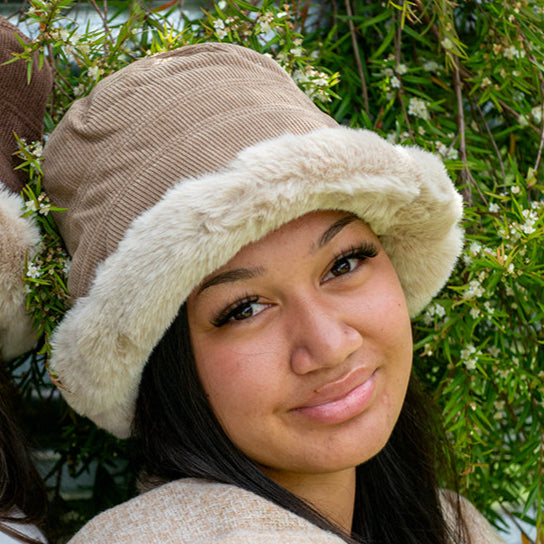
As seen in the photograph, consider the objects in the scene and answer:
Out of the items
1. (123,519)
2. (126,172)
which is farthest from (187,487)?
(126,172)

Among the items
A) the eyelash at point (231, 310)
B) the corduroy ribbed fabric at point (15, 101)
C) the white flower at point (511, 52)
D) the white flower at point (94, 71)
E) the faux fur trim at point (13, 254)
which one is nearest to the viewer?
the eyelash at point (231, 310)

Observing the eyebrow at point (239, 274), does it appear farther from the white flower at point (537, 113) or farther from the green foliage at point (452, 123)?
the white flower at point (537, 113)

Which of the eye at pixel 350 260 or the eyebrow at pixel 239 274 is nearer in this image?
the eyebrow at pixel 239 274

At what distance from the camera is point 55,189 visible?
1.63 m

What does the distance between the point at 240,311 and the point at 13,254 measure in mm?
493

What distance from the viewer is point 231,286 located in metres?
1.44

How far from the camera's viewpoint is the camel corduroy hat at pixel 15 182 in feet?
5.26

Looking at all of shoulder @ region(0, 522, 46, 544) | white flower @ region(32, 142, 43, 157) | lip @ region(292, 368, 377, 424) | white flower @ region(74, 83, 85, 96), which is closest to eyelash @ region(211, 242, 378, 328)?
lip @ region(292, 368, 377, 424)

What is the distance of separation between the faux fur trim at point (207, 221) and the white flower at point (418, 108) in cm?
42

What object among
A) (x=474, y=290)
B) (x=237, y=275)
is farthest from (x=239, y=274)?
(x=474, y=290)

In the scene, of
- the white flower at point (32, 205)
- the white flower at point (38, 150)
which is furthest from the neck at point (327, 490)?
the white flower at point (38, 150)

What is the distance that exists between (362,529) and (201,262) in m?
0.87

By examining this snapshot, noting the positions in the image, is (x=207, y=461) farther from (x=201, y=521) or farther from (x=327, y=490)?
(x=327, y=490)

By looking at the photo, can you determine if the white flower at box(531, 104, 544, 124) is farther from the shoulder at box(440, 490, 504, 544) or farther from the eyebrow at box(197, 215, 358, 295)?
the shoulder at box(440, 490, 504, 544)
